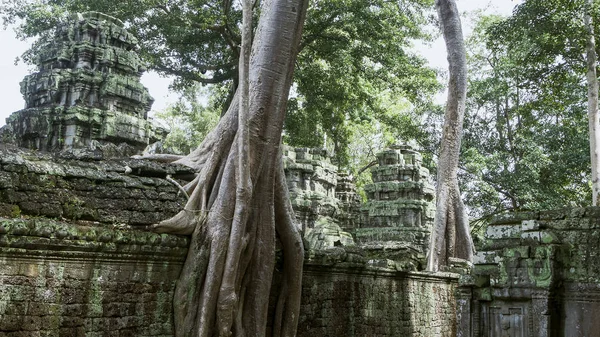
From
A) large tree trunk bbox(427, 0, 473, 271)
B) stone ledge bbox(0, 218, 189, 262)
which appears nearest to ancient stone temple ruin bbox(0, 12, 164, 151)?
stone ledge bbox(0, 218, 189, 262)

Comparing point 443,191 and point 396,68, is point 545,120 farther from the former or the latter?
point 443,191

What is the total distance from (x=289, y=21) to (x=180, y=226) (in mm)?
2803

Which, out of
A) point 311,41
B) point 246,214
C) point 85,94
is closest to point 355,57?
point 311,41

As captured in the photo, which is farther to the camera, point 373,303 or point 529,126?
point 529,126

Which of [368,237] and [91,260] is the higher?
[368,237]

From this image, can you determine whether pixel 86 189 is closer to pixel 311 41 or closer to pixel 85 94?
pixel 85 94

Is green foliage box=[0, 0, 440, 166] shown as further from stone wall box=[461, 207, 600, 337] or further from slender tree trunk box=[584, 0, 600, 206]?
stone wall box=[461, 207, 600, 337]

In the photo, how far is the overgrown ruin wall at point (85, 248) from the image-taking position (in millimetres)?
5016

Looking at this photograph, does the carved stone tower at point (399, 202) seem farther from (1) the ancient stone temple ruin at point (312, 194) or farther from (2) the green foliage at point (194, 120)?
(2) the green foliage at point (194, 120)

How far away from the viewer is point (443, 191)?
1288cm

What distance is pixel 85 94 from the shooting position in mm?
10352

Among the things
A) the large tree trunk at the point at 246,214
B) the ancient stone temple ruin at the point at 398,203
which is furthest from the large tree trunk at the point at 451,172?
the large tree trunk at the point at 246,214

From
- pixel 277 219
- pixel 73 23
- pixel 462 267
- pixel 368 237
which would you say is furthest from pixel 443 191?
pixel 73 23

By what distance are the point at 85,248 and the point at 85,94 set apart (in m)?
5.55
